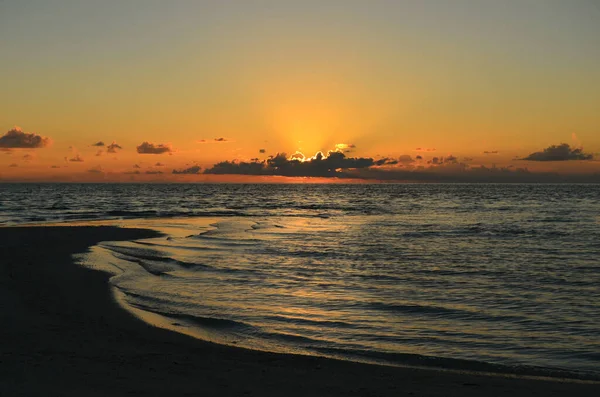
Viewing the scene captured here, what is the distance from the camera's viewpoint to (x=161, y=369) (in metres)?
9.98

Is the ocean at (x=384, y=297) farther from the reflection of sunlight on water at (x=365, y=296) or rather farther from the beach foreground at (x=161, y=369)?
the beach foreground at (x=161, y=369)

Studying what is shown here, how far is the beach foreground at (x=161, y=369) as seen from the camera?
899 centimetres

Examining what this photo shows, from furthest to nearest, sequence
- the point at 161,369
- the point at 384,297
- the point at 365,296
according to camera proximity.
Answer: the point at 365,296, the point at 384,297, the point at 161,369

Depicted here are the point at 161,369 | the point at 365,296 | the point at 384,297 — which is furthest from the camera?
the point at 365,296

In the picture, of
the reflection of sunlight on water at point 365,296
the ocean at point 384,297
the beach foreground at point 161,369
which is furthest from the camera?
the reflection of sunlight on water at point 365,296

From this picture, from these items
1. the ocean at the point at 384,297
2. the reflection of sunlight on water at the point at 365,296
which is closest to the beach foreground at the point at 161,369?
the ocean at the point at 384,297

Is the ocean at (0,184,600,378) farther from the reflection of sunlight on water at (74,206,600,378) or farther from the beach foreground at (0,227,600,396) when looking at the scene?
the beach foreground at (0,227,600,396)

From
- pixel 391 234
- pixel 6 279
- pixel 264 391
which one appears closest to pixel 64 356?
pixel 264 391

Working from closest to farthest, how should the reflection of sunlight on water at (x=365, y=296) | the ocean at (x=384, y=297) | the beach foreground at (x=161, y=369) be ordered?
the beach foreground at (x=161, y=369) → the ocean at (x=384, y=297) → the reflection of sunlight on water at (x=365, y=296)

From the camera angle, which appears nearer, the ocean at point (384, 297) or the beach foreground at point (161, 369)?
the beach foreground at point (161, 369)

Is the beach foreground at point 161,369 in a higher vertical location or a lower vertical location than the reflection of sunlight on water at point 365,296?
higher

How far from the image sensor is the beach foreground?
8992mm

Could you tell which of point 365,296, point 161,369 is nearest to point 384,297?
point 365,296

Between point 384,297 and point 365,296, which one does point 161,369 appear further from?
point 384,297
